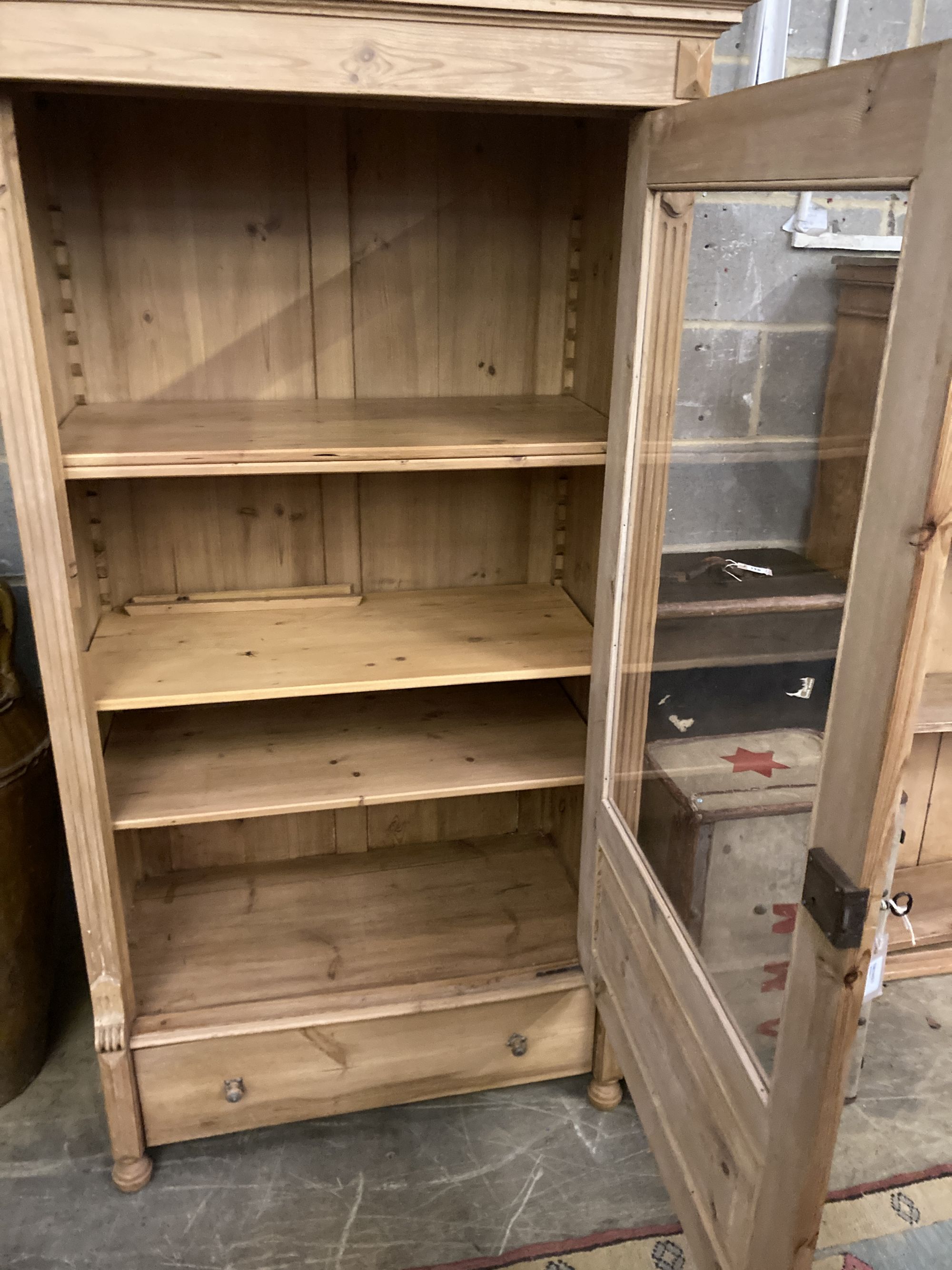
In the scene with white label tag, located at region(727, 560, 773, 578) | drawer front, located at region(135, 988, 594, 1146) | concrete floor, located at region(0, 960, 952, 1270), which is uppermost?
white label tag, located at region(727, 560, 773, 578)

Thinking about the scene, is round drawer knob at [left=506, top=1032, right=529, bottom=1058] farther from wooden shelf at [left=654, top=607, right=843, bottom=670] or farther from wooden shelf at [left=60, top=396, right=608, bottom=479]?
wooden shelf at [left=60, top=396, right=608, bottom=479]

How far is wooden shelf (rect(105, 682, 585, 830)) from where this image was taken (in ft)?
5.34

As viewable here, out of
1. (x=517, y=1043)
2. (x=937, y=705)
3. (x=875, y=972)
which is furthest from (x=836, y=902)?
(x=937, y=705)

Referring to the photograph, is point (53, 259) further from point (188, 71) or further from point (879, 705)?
point (879, 705)

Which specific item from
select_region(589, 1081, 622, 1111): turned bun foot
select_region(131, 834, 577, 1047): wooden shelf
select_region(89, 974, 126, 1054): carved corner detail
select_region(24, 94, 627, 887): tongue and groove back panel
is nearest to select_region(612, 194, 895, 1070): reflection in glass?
select_region(24, 94, 627, 887): tongue and groove back panel

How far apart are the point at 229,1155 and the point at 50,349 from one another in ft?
4.66

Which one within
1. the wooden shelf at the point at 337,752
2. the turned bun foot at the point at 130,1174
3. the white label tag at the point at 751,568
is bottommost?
the turned bun foot at the point at 130,1174

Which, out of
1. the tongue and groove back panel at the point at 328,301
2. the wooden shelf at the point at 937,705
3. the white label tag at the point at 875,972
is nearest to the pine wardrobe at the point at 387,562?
the tongue and groove back panel at the point at 328,301

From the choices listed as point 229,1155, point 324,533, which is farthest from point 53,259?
point 229,1155

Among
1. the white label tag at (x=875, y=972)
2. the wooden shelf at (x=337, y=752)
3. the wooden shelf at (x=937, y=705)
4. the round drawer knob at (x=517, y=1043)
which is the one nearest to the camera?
the white label tag at (x=875, y=972)

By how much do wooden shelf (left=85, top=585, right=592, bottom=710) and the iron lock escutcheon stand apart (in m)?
0.77

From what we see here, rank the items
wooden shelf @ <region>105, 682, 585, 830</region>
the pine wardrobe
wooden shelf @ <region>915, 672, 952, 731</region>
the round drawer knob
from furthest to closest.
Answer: wooden shelf @ <region>915, 672, 952, 731</region> < the round drawer knob < wooden shelf @ <region>105, 682, 585, 830</region> < the pine wardrobe

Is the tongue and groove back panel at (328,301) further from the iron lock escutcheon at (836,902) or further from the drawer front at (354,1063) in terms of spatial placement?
the iron lock escutcheon at (836,902)

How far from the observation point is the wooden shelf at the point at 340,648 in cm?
152
